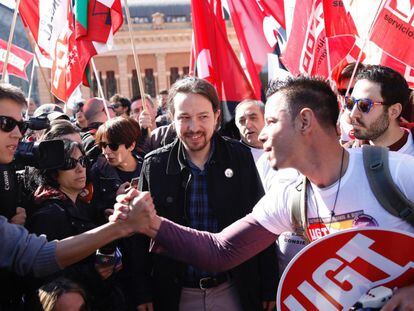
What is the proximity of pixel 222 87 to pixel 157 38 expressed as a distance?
37.3m

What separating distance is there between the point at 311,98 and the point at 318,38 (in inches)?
102

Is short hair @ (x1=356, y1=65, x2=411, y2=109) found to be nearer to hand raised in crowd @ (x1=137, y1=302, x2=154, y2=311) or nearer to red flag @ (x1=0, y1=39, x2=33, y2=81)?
hand raised in crowd @ (x1=137, y1=302, x2=154, y2=311)

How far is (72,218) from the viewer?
235cm

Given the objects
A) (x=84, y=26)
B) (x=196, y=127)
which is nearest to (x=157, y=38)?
(x=84, y=26)

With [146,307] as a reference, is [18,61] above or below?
above

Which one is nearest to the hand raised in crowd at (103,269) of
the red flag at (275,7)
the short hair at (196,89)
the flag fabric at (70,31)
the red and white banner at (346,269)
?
the short hair at (196,89)

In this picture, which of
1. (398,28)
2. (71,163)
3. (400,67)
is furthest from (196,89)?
(400,67)

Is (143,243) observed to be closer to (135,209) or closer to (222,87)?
(135,209)

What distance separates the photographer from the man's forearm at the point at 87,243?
72.1 inches

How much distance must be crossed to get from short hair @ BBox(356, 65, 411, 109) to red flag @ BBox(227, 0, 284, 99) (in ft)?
5.86

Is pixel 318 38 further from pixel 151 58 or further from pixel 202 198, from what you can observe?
pixel 151 58

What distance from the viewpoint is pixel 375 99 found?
2.69 meters

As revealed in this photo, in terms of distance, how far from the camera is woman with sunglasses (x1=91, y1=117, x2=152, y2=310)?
7.86ft

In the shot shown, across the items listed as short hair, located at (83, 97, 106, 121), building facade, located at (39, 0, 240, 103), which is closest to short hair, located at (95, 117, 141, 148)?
short hair, located at (83, 97, 106, 121)
